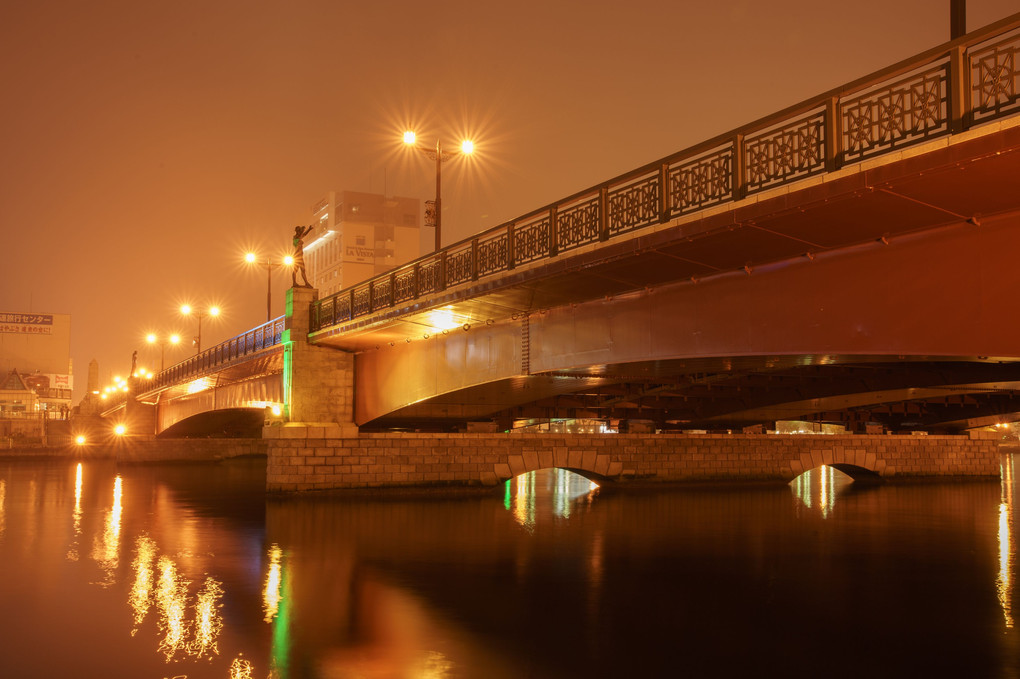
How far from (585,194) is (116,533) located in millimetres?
14496

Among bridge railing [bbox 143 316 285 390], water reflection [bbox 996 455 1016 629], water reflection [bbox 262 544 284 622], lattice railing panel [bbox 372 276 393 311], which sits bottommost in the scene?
water reflection [bbox 996 455 1016 629]

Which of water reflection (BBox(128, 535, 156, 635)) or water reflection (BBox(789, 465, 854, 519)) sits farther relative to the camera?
water reflection (BBox(789, 465, 854, 519))

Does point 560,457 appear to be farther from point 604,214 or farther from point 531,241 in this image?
point 604,214

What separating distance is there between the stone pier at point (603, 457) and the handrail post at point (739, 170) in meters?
18.2

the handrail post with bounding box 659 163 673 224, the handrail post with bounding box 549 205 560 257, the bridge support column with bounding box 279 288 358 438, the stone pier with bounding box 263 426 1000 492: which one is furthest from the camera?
the bridge support column with bounding box 279 288 358 438

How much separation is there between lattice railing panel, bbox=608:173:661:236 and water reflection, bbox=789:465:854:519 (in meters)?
14.6

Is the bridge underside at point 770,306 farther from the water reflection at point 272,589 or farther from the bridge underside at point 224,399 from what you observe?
the water reflection at point 272,589

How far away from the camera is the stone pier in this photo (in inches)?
1115

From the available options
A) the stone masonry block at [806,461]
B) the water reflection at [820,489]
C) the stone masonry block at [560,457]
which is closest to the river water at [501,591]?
the water reflection at [820,489]

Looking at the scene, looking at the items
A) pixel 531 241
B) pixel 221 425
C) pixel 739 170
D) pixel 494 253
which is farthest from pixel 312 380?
pixel 221 425

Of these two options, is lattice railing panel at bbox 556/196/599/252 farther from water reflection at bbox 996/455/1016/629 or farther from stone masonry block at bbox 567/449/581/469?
stone masonry block at bbox 567/449/581/469

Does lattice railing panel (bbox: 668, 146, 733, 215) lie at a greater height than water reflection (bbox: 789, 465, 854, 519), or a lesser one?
greater

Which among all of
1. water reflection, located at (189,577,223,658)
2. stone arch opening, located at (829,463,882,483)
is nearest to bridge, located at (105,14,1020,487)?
water reflection, located at (189,577,223,658)

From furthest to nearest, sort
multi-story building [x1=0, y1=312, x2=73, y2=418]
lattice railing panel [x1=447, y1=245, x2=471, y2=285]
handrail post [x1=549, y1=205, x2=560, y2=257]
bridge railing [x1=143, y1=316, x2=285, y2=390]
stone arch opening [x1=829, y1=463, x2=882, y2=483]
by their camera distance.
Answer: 1. multi-story building [x1=0, y1=312, x2=73, y2=418]
2. stone arch opening [x1=829, y1=463, x2=882, y2=483]
3. bridge railing [x1=143, y1=316, x2=285, y2=390]
4. lattice railing panel [x1=447, y1=245, x2=471, y2=285]
5. handrail post [x1=549, y1=205, x2=560, y2=257]
